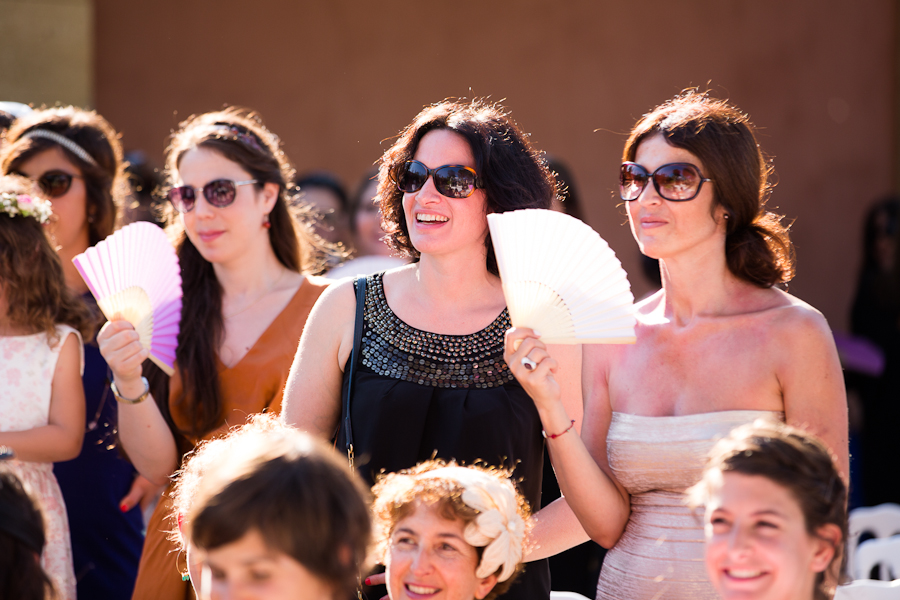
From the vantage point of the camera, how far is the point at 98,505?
3.52m

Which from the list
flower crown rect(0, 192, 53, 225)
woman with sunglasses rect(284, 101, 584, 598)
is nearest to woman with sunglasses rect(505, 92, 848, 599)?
woman with sunglasses rect(284, 101, 584, 598)

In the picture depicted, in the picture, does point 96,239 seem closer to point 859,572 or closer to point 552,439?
point 552,439

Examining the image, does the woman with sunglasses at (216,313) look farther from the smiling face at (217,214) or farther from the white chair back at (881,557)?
the white chair back at (881,557)

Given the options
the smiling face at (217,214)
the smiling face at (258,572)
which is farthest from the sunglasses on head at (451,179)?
the smiling face at (258,572)

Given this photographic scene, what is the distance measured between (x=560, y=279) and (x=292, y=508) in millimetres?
933

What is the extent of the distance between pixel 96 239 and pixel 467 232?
1876 mm

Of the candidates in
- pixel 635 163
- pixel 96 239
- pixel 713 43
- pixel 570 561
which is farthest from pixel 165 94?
pixel 635 163

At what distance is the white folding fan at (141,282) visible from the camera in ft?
9.85

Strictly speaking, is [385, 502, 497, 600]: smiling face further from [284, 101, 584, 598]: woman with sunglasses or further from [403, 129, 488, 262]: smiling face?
[403, 129, 488, 262]: smiling face

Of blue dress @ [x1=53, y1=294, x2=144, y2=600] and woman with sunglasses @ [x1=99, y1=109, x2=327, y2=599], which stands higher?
woman with sunglasses @ [x1=99, y1=109, x2=327, y2=599]

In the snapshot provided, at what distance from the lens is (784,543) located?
1935 mm

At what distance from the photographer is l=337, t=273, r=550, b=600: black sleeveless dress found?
2.57 m

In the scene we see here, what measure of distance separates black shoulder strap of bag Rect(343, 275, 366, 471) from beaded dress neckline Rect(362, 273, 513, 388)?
0.02 metres

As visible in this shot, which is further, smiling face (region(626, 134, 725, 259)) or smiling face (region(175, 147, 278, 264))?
smiling face (region(175, 147, 278, 264))
